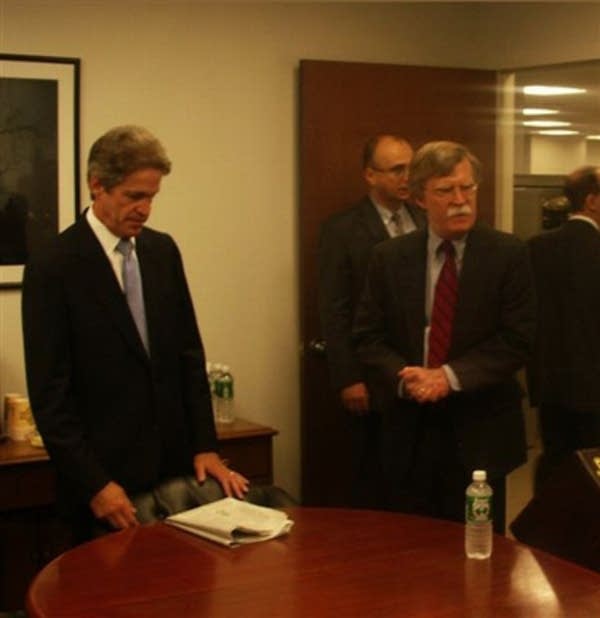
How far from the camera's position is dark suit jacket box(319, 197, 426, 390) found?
3.72m

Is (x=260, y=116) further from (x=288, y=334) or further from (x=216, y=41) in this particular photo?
(x=288, y=334)

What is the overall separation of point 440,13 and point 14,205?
2.07m

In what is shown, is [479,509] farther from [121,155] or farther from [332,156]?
[332,156]

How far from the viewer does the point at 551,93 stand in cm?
452

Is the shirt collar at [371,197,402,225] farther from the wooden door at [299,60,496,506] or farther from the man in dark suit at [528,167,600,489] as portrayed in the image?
the man in dark suit at [528,167,600,489]

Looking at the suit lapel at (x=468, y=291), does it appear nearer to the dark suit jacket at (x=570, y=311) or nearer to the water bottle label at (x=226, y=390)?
the dark suit jacket at (x=570, y=311)

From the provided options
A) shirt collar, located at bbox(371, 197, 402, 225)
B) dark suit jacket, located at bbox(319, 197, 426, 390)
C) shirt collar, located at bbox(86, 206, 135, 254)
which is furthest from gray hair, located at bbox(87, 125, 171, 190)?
shirt collar, located at bbox(371, 197, 402, 225)

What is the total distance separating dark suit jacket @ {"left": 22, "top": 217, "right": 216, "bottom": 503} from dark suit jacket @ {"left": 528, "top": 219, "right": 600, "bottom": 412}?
71.1 inches

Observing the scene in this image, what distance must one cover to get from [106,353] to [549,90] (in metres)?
2.73

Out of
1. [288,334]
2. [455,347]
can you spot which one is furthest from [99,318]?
[288,334]

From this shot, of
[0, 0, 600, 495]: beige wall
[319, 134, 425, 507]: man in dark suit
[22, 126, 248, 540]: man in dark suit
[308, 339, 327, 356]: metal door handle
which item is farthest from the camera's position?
[308, 339, 327, 356]: metal door handle

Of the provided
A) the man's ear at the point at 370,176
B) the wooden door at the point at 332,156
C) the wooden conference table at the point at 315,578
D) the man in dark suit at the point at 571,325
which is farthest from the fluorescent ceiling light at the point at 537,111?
the wooden conference table at the point at 315,578

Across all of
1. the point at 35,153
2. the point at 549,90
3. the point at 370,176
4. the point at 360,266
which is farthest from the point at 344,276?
the point at 549,90

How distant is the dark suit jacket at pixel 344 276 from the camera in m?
3.72
